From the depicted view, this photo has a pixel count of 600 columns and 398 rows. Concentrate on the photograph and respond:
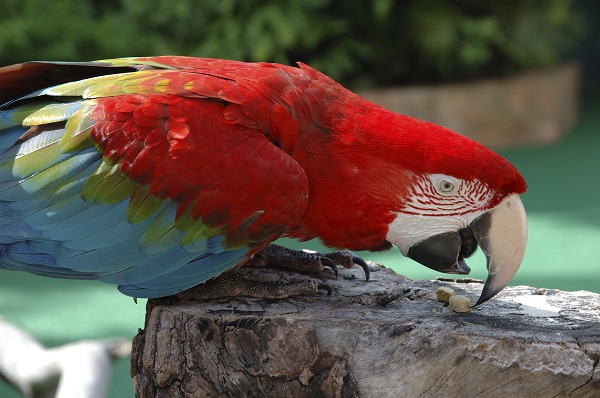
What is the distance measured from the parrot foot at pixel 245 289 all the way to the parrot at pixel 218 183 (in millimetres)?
97

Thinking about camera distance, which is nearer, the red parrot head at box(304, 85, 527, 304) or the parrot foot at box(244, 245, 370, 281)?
the red parrot head at box(304, 85, 527, 304)

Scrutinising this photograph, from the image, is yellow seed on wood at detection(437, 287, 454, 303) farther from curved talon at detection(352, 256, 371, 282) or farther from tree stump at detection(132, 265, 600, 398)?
curved talon at detection(352, 256, 371, 282)

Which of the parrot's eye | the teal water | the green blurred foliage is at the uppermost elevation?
the green blurred foliage

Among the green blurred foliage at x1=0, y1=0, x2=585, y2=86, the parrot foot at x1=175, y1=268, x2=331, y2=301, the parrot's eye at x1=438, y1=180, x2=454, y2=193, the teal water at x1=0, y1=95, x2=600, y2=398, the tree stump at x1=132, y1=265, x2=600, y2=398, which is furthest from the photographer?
the green blurred foliage at x1=0, y1=0, x2=585, y2=86

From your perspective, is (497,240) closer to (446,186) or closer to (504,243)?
(504,243)

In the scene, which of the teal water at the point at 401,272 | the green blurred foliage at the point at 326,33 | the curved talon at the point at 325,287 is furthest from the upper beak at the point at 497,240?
the green blurred foliage at the point at 326,33

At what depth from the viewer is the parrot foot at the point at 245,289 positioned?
1813mm

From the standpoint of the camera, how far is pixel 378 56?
6.16 meters

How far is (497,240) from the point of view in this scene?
1.68m

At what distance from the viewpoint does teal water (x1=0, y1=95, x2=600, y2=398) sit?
3.12 meters

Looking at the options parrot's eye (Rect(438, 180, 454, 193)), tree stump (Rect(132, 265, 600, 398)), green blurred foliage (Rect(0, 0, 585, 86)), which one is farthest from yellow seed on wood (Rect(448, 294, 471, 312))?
green blurred foliage (Rect(0, 0, 585, 86))

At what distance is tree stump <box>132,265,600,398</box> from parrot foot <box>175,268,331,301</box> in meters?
0.02

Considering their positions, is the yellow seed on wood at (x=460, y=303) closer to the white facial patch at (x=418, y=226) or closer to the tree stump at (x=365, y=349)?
the tree stump at (x=365, y=349)

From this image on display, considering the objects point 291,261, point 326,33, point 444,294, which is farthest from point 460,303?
point 326,33
